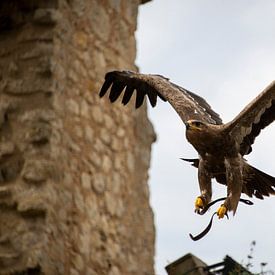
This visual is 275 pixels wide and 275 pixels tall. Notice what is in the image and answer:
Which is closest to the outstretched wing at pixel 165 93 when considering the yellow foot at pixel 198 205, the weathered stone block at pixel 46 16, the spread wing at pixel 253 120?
the spread wing at pixel 253 120

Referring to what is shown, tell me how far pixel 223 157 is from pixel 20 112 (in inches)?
142

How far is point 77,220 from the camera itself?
750cm

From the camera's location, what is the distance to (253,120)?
4.11 m

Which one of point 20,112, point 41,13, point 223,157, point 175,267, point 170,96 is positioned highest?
point 41,13

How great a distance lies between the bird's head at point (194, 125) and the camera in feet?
13.0

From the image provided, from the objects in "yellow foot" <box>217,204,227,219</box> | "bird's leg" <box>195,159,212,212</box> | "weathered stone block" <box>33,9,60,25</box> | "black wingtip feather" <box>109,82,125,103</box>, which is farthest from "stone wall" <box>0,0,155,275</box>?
"yellow foot" <box>217,204,227,219</box>

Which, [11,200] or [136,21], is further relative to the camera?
[136,21]

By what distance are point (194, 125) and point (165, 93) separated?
56cm

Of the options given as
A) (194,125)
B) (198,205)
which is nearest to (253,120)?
(194,125)

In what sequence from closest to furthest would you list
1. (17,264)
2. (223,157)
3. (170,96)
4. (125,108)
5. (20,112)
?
(223,157)
(170,96)
(17,264)
(20,112)
(125,108)

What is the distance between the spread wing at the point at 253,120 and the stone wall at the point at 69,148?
2997 millimetres

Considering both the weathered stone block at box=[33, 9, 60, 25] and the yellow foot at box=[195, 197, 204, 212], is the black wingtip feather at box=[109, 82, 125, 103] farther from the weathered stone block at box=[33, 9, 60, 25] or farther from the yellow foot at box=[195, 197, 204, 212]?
the weathered stone block at box=[33, 9, 60, 25]

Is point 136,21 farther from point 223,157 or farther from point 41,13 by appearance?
point 223,157

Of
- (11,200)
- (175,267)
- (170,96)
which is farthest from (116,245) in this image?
(170,96)
